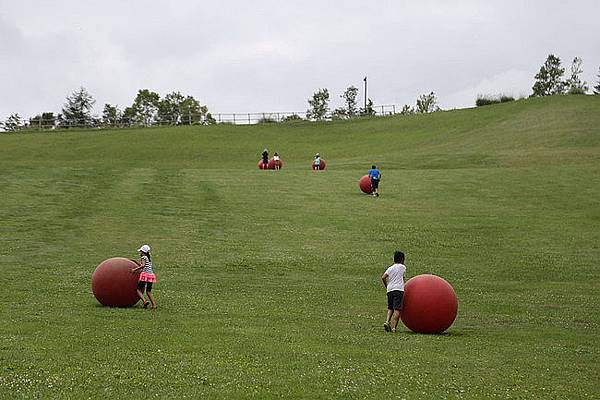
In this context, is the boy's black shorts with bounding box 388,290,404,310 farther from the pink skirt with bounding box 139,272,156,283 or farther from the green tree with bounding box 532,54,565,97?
the green tree with bounding box 532,54,565,97

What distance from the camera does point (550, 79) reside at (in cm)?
13925

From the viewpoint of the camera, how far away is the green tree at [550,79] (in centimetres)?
13762

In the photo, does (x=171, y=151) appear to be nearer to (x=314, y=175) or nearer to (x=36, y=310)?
(x=314, y=175)

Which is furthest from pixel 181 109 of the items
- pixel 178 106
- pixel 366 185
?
pixel 366 185

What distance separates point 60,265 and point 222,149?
59785 mm

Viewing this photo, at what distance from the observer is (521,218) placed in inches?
1516

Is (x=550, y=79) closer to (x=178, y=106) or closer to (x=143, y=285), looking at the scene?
(x=178, y=106)

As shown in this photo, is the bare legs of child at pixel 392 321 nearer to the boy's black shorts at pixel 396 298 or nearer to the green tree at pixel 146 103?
the boy's black shorts at pixel 396 298

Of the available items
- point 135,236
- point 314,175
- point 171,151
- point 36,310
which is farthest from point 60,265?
point 171,151

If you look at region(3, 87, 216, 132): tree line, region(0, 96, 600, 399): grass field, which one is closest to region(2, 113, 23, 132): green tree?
region(3, 87, 216, 132): tree line

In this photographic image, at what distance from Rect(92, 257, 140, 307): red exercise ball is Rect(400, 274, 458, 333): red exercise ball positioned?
6301 millimetres

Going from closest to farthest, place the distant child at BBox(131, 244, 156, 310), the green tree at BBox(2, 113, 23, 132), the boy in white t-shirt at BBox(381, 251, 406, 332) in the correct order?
1. the boy in white t-shirt at BBox(381, 251, 406, 332)
2. the distant child at BBox(131, 244, 156, 310)
3. the green tree at BBox(2, 113, 23, 132)

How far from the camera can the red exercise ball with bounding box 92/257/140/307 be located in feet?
65.1

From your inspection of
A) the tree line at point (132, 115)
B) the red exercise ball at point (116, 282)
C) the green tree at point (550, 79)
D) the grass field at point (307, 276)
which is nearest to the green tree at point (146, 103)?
the tree line at point (132, 115)
